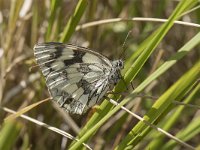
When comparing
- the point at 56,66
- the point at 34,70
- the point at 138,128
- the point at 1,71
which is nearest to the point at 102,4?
the point at 34,70

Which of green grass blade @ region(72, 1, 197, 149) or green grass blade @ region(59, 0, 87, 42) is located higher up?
green grass blade @ region(59, 0, 87, 42)

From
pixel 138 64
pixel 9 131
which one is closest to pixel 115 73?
pixel 138 64

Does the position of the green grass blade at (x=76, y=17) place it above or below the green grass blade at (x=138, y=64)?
above

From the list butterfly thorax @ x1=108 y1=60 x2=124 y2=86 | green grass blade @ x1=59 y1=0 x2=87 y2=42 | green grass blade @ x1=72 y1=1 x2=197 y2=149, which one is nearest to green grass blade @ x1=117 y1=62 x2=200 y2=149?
green grass blade @ x1=72 y1=1 x2=197 y2=149

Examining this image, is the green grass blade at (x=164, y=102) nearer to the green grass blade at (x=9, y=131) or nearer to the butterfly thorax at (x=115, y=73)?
the butterfly thorax at (x=115, y=73)

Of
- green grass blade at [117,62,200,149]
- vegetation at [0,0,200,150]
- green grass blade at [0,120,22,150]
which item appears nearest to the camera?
green grass blade at [0,120,22,150]

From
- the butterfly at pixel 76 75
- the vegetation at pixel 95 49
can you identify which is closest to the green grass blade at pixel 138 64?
the vegetation at pixel 95 49

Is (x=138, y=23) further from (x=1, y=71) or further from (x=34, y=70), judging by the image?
(x=1, y=71)

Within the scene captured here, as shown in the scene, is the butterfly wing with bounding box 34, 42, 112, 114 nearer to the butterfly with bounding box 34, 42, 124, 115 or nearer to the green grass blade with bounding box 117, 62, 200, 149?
the butterfly with bounding box 34, 42, 124, 115
